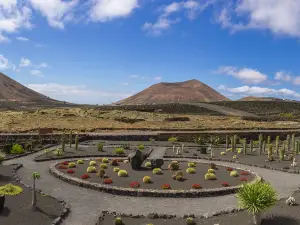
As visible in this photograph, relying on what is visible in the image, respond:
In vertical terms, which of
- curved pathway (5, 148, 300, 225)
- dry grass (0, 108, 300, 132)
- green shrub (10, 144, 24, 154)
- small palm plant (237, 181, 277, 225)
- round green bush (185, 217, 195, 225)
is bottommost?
curved pathway (5, 148, 300, 225)

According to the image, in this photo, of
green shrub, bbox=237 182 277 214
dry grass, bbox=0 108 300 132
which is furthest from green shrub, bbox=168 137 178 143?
green shrub, bbox=237 182 277 214

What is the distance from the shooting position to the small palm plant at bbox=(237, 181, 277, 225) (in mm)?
17656

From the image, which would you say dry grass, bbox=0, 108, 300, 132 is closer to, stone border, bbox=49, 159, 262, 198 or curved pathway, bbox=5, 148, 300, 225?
curved pathway, bbox=5, 148, 300, 225

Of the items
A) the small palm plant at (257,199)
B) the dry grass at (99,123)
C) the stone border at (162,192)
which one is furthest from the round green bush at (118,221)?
the dry grass at (99,123)

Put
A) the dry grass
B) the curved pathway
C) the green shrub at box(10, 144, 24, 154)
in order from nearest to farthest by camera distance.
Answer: the curved pathway
the green shrub at box(10, 144, 24, 154)
the dry grass

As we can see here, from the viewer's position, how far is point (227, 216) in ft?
65.3

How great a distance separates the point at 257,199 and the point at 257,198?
0.08 meters

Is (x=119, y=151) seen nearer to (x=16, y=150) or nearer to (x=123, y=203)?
(x=16, y=150)

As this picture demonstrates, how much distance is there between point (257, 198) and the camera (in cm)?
1781

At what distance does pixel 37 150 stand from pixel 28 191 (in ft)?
71.2

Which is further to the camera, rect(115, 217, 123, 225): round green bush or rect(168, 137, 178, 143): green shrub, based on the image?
rect(168, 137, 178, 143): green shrub

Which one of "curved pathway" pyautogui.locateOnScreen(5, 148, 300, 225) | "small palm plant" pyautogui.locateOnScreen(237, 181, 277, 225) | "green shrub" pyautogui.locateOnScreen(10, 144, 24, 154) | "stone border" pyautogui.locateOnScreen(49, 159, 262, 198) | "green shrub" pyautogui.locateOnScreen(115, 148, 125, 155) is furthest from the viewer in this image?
"green shrub" pyautogui.locateOnScreen(115, 148, 125, 155)

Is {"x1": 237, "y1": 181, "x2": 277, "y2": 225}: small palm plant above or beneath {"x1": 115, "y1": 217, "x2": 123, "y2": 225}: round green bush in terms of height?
above

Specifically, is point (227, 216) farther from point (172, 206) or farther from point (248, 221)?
point (172, 206)
